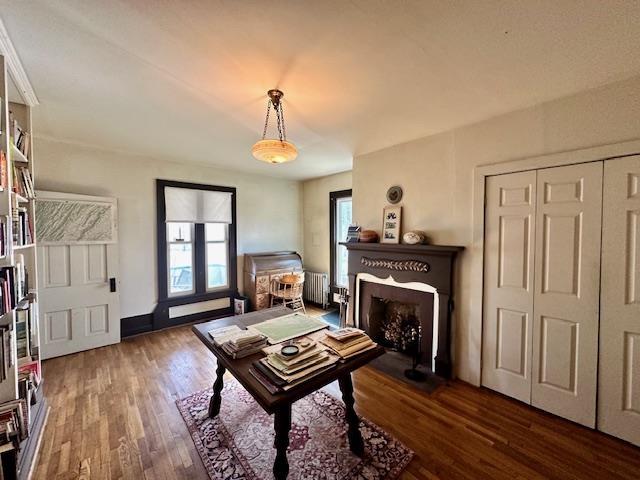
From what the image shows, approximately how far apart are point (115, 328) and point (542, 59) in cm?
482

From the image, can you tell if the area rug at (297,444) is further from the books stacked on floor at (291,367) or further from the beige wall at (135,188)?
the beige wall at (135,188)

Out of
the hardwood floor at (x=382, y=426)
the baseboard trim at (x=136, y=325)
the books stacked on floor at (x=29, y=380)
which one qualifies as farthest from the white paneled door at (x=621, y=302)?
the baseboard trim at (x=136, y=325)

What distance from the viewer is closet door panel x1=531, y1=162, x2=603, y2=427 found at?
1.82 metres

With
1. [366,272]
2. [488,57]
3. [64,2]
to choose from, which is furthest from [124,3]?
[366,272]

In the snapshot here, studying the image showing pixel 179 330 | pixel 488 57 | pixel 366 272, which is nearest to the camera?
pixel 488 57

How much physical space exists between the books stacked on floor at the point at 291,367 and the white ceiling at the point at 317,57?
1739 mm

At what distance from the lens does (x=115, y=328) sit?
326 centimetres

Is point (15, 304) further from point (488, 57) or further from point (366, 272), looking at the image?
point (488, 57)

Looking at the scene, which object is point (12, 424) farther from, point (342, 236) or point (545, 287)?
point (342, 236)

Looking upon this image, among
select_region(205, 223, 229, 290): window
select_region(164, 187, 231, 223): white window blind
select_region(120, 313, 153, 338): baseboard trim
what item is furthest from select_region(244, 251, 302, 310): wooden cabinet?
select_region(120, 313, 153, 338): baseboard trim

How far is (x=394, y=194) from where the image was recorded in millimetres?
2912

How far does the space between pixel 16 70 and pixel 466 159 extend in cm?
344

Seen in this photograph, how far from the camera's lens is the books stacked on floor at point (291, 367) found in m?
1.25

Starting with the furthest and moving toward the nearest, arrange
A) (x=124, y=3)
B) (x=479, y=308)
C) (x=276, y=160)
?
(x=479, y=308), (x=276, y=160), (x=124, y=3)
